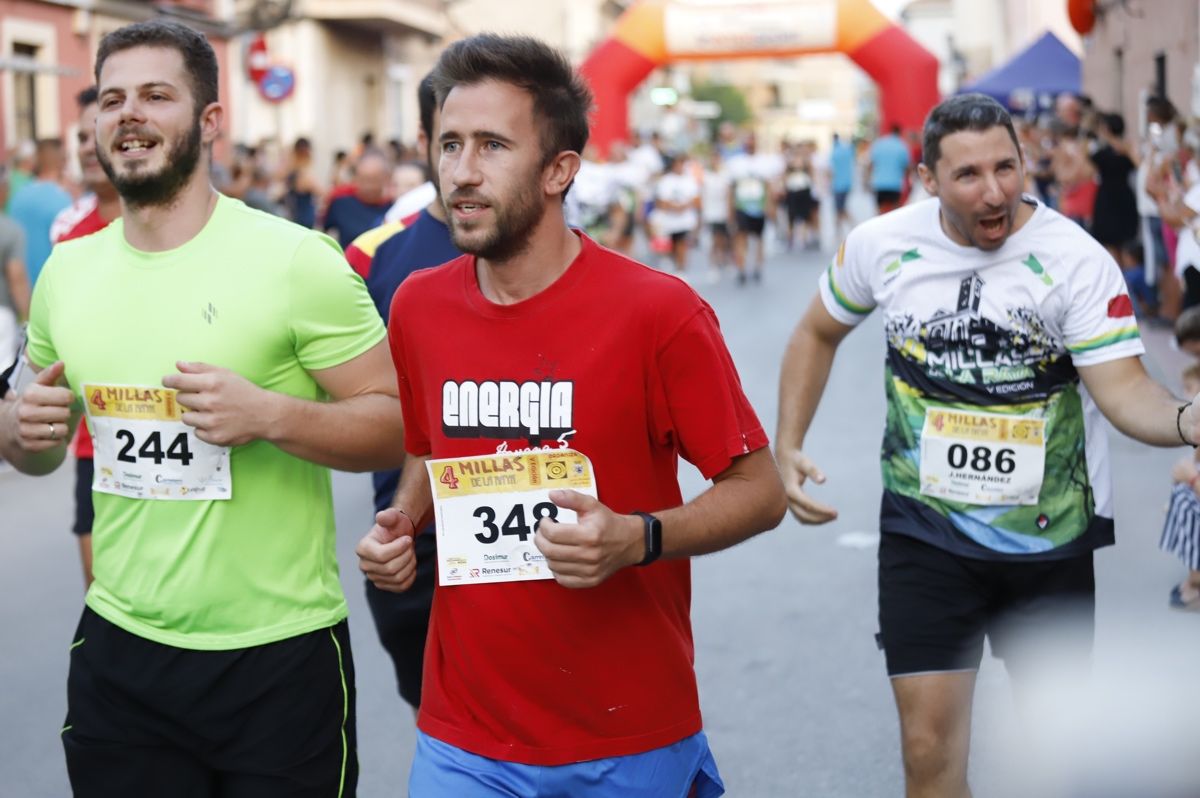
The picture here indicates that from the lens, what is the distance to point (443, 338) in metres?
3.03

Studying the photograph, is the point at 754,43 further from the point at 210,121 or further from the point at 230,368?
the point at 230,368

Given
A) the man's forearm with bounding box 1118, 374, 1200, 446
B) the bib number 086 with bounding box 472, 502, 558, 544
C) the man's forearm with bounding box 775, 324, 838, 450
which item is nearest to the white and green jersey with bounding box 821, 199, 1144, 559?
the man's forearm with bounding box 1118, 374, 1200, 446

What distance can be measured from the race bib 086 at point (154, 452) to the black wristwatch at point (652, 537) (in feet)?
2.97

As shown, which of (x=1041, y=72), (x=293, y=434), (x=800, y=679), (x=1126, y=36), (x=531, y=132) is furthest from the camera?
(x=1041, y=72)

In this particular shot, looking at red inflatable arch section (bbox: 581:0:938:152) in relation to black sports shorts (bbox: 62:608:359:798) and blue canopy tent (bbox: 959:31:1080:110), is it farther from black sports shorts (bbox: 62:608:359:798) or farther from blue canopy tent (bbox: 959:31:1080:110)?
black sports shorts (bbox: 62:608:359:798)

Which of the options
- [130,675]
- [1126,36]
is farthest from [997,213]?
[1126,36]

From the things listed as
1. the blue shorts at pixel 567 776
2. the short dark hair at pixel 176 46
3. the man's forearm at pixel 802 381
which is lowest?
the blue shorts at pixel 567 776

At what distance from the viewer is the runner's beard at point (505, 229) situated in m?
2.87

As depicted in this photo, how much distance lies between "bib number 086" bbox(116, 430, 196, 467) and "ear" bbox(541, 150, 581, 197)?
2.82 feet

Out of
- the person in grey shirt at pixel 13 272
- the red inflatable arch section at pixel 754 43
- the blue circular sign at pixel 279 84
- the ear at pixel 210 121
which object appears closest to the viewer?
the ear at pixel 210 121

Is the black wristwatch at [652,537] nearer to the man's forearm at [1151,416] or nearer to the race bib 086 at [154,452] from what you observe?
the race bib 086 at [154,452]

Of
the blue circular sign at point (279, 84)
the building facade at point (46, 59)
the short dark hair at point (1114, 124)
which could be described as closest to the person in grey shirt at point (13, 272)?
the short dark hair at point (1114, 124)

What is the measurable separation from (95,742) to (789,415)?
82.4 inches

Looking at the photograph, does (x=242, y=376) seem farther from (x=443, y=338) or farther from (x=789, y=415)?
(x=789, y=415)
